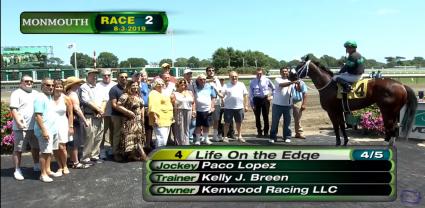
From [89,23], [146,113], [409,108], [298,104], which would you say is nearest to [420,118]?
[298,104]

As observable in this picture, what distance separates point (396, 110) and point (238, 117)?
3203 mm

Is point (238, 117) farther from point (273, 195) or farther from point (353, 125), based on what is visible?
point (273, 195)

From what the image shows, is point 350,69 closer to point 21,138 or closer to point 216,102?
point 216,102

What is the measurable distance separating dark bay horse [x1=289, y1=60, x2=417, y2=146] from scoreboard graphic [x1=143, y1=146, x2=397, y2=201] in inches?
86.3

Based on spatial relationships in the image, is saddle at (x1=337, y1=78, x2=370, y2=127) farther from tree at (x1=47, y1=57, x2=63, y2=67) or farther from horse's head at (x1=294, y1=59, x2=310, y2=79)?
tree at (x1=47, y1=57, x2=63, y2=67)

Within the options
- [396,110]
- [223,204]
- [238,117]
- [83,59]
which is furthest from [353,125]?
[83,59]

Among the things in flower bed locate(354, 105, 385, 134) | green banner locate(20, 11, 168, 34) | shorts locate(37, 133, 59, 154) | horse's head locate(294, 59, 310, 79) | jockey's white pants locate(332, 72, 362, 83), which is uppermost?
green banner locate(20, 11, 168, 34)

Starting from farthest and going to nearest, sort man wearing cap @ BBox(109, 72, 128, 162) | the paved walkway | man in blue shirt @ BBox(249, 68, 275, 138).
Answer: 1. man in blue shirt @ BBox(249, 68, 275, 138)
2. man wearing cap @ BBox(109, 72, 128, 162)
3. the paved walkway

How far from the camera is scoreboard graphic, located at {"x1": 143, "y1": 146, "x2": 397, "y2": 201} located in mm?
3023

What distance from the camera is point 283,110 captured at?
8.06 meters

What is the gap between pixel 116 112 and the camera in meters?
6.03

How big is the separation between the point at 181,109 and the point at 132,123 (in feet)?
2.69

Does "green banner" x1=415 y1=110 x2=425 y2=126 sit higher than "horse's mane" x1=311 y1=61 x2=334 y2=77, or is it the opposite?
"horse's mane" x1=311 y1=61 x2=334 y2=77

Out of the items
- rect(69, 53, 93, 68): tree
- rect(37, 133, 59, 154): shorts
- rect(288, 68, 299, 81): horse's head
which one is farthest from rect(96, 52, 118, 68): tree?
rect(288, 68, 299, 81): horse's head
